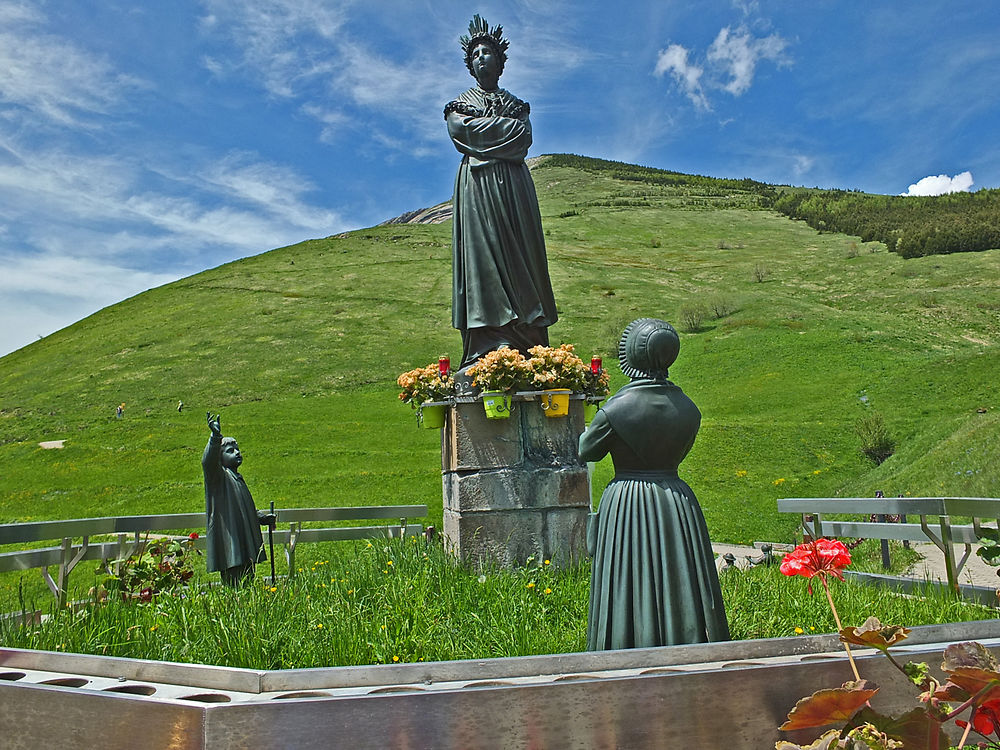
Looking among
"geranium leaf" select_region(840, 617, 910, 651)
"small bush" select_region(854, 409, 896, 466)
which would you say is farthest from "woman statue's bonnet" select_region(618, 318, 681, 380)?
"small bush" select_region(854, 409, 896, 466)

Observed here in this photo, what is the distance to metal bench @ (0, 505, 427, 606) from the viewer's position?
6.30 m

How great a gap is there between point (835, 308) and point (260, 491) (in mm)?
37826

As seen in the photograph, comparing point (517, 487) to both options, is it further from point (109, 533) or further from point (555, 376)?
point (109, 533)

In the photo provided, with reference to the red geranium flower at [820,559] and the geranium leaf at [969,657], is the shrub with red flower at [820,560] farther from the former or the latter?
the geranium leaf at [969,657]

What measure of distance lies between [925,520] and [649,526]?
4.61m

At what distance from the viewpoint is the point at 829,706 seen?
1854mm

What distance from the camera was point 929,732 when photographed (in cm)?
187

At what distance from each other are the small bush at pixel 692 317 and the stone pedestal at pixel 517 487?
123 ft

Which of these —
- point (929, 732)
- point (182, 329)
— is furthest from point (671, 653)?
point (182, 329)

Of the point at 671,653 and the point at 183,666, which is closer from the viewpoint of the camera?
the point at 183,666

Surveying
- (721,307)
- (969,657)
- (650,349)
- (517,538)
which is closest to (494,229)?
(517,538)

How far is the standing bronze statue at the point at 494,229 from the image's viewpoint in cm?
751

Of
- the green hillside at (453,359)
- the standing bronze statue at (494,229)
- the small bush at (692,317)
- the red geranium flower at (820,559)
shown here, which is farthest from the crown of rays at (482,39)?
the small bush at (692,317)

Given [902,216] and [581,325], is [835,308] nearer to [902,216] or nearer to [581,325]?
[581,325]
